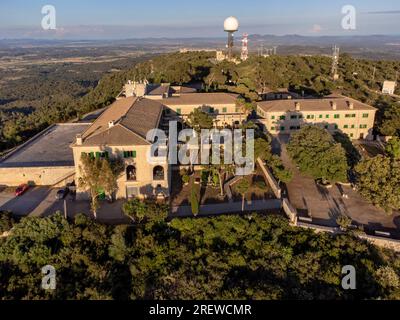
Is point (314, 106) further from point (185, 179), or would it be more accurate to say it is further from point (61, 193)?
point (61, 193)

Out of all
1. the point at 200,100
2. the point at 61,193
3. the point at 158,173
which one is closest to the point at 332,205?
the point at 158,173

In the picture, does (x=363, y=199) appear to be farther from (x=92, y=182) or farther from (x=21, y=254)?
(x=21, y=254)

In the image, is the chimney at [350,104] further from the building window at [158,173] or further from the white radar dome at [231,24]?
the white radar dome at [231,24]

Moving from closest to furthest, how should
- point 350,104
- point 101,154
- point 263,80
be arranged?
1. point 101,154
2. point 350,104
3. point 263,80

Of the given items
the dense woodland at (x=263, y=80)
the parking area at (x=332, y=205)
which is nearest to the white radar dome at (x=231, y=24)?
the dense woodland at (x=263, y=80)

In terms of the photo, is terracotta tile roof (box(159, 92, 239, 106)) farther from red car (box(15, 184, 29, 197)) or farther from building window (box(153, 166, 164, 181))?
red car (box(15, 184, 29, 197))

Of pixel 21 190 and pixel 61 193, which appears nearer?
pixel 61 193
